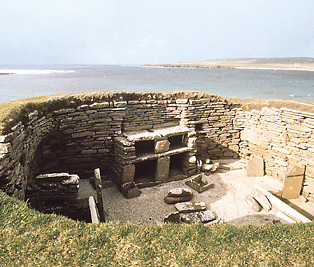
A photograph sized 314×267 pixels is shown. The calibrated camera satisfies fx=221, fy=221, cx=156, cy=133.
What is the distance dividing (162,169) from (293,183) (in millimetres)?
5091

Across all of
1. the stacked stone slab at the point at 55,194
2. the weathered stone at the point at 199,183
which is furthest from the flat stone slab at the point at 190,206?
the stacked stone slab at the point at 55,194

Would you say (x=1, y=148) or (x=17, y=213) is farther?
(x=1, y=148)

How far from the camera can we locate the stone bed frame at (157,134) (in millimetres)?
8070

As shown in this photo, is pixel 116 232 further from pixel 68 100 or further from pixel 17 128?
pixel 68 100

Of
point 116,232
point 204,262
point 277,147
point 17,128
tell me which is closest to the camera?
point 204,262

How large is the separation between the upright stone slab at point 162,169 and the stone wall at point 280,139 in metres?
4.44

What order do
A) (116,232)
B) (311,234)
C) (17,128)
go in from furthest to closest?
(17,128), (311,234), (116,232)

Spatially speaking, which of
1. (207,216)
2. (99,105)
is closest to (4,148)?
(99,105)

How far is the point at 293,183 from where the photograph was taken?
855 cm

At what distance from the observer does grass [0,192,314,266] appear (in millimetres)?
3182

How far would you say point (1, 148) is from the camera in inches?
193

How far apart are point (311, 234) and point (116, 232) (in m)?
3.43

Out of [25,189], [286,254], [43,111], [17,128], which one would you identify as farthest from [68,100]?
[286,254]

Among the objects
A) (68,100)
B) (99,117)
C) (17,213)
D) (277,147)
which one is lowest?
(277,147)
